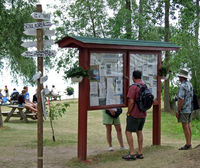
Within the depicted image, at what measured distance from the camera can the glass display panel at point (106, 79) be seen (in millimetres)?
8414

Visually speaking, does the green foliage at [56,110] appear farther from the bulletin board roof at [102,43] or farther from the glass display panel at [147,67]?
the bulletin board roof at [102,43]

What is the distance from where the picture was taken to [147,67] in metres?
9.55

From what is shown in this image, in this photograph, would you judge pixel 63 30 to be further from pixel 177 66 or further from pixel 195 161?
pixel 195 161

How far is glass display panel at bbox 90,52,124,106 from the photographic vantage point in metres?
8.41

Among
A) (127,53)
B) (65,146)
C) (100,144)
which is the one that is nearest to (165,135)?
(100,144)

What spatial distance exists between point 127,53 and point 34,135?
5.33m

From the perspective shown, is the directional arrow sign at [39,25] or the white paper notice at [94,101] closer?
the directional arrow sign at [39,25]

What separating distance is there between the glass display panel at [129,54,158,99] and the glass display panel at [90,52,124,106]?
379 mm

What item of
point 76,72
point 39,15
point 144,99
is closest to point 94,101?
point 76,72

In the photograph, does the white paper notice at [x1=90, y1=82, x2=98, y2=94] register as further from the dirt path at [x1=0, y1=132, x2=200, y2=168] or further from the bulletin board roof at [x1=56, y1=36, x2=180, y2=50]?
the dirt path at [x1=0, y1=132, x2=200, y2=168]

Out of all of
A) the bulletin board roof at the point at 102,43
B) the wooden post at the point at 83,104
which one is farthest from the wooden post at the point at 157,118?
the wooden post at the point at 83,104

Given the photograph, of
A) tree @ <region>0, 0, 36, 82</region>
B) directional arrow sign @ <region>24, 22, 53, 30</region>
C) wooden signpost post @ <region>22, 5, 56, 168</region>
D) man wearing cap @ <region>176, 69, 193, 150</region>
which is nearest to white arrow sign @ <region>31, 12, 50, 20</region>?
wooden signpost post @ <region>22, 5, 56, 168</region>

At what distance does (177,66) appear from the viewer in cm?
1739

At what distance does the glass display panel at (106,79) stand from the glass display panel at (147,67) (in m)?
0.38
